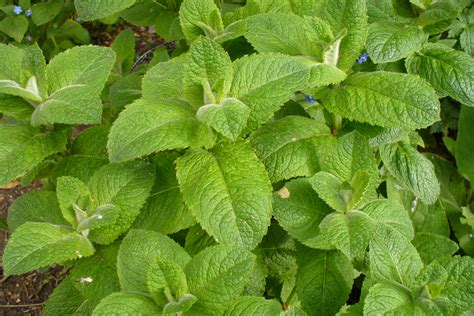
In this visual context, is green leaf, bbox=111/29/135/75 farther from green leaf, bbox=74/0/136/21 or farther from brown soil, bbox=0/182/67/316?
brown soil, bbox=0/182/67/316

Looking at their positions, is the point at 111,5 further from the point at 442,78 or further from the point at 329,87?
the point at 442,78

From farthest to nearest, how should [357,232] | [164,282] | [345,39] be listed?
Answer: 1. [345,39]
2. [357,232]
3. [164,282]

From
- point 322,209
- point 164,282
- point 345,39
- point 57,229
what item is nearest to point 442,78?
point 345,39

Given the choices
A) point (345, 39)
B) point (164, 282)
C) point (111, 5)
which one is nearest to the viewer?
point (164, 282)

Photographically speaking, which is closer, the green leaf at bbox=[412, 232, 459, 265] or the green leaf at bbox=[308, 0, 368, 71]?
the green leaf at bbox=[308, 0, 368, 71]

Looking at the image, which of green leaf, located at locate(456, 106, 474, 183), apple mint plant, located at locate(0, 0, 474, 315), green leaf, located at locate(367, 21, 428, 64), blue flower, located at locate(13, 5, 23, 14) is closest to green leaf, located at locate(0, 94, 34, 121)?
apple mint plant, located at locate(0, 0, 474, 315)

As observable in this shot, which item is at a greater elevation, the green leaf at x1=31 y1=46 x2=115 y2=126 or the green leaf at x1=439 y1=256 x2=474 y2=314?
the green leaf at x1=31 y1=46 x2=115 y2=126
